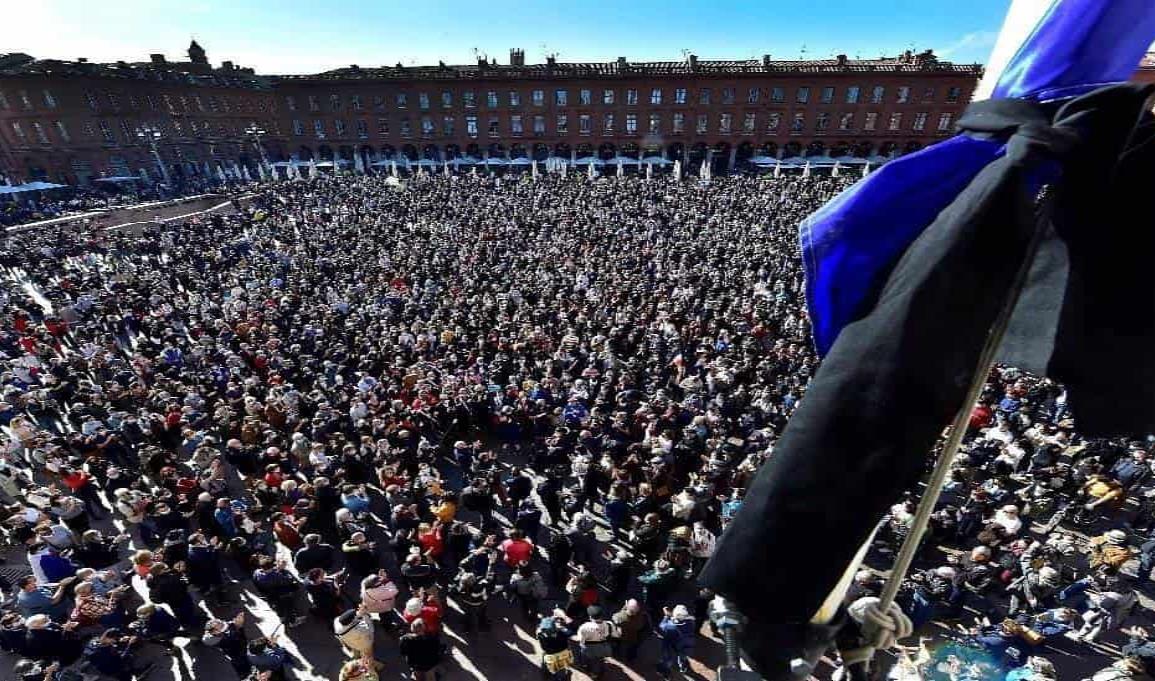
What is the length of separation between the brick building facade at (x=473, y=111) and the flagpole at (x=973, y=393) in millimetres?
57825

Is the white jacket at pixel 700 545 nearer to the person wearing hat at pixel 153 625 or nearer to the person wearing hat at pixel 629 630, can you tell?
the person wearing hat at pixel 629 630

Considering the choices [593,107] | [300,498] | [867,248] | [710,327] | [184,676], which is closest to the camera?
[867,248]

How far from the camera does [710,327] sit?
16859 mm

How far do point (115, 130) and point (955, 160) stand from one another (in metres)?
74.7

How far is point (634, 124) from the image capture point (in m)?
56.4

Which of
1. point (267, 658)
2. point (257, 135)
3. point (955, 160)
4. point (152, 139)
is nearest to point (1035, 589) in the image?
point (955, 160)

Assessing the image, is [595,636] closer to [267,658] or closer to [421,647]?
[421,647]

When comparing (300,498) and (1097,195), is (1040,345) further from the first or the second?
(300,498)

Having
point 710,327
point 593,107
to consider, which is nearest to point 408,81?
point 593,107

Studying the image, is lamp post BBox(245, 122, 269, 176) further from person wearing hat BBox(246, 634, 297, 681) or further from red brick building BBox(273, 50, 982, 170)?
person wearing hat BBox(246, 634, 297, 681)

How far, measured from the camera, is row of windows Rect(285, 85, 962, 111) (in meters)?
50.8

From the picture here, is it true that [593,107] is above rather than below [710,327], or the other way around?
above

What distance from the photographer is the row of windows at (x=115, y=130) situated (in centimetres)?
5119

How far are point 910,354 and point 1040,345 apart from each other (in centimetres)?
70
